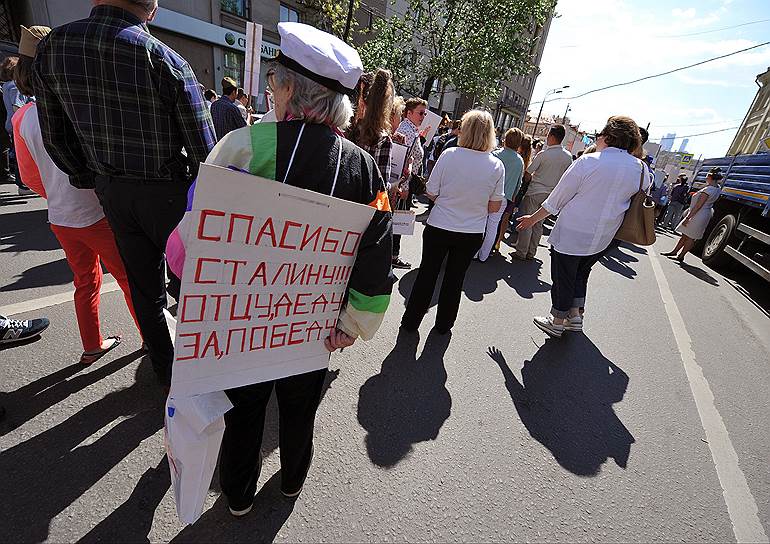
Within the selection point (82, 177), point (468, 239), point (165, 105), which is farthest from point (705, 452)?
point (82, 177)

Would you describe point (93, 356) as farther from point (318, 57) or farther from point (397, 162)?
point (397, 162)

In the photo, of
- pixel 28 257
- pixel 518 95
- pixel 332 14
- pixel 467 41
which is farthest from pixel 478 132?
pixel 518 95

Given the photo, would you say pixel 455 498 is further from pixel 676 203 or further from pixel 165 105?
pixel 676 203

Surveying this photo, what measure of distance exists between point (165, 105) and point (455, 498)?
2.34 metres

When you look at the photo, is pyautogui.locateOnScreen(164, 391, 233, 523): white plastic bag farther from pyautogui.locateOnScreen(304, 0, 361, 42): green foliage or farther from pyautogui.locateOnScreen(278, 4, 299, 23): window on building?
pyautogui.locateOnScreen(278, 4, 299, 23): window on building

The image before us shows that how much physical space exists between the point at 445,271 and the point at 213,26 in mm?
18619

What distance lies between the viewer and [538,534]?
1857 millimetres

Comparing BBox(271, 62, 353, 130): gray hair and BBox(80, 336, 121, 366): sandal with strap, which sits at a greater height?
BBox(271, 62, 353, 130): gray hair

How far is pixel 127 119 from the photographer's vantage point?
1.66 metres

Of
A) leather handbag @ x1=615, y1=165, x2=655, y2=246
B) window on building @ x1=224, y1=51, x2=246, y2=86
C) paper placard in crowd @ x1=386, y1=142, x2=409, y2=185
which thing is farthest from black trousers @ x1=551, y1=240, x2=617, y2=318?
window on building @ x1=224, y1=51, x2=246, y2=86

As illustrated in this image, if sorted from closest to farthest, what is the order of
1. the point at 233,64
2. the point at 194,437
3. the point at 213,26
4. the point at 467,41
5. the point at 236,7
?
1. the point at 194,437
2. the point at 213,26
3. the point at 467,41
4. the point at 236,7
5. the point at 233,64

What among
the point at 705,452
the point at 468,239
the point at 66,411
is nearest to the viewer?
the point at 66,411

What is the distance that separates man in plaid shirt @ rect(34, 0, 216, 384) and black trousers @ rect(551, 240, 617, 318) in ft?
9.96

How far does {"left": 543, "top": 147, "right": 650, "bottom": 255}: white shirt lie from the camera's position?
9.90ft
